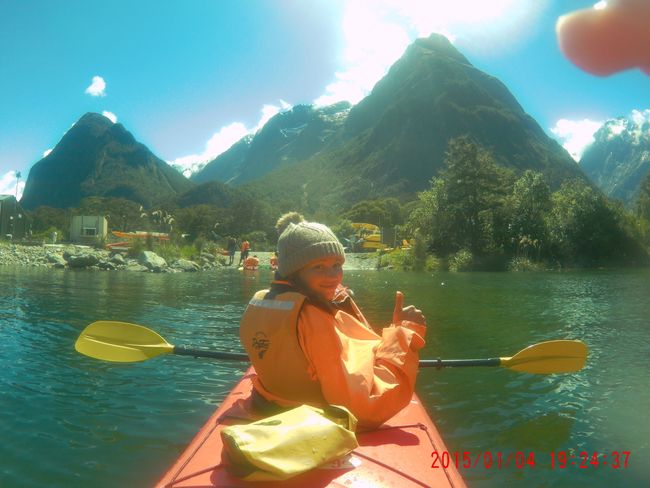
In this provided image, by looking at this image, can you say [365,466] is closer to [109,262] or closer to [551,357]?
[551,357]

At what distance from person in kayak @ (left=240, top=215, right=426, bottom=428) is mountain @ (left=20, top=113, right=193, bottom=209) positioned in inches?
6161

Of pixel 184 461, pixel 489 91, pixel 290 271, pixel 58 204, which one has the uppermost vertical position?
pixel 489 91

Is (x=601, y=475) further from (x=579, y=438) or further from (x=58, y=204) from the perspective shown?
(x=58, y=204)

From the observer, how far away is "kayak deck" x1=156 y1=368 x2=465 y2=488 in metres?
2.10

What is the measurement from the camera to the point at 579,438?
4.35m

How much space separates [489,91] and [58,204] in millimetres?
138801

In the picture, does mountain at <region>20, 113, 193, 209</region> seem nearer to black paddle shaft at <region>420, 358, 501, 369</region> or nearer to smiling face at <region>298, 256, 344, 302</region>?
black paddle shaft at <region>420, 358, 501, 369</region>

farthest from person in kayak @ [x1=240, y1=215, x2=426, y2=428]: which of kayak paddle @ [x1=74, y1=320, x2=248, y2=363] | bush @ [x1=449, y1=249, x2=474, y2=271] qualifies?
bush @ [x1=449, y1=249, x2=474, y2=271]

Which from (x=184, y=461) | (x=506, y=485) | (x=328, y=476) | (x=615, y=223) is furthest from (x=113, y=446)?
(x=615, y=223)

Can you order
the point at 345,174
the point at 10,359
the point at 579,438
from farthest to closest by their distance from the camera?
the point at 345,174, the point at 10,359, the point at 579,438

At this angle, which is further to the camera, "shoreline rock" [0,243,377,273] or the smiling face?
"shoreline rock" [0,243,377,273]

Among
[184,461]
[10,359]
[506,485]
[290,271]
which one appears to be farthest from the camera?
[10,359]

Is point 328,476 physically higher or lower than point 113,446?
higher
